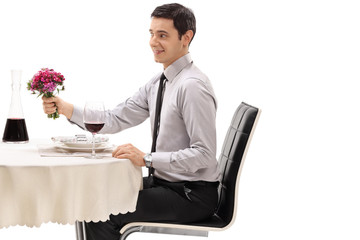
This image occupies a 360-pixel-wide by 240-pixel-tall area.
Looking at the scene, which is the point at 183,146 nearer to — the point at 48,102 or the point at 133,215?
the point at 133,215

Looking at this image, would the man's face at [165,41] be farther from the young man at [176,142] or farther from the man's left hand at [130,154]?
the man's left hand at [130,154]

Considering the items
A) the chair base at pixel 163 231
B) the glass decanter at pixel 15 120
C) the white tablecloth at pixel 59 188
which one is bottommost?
the chair base at pixel 163 231

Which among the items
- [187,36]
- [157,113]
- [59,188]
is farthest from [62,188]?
[187,36]

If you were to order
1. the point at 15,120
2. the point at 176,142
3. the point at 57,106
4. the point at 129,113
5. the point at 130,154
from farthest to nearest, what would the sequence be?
the point at 129,113, the point at 57,106, the point at 15,120, the point at 176,142, the point at 130,154

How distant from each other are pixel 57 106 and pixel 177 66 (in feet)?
2.79

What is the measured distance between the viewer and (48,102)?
3.68 metres

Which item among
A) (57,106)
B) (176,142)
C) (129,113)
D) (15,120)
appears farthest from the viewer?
(129,113)

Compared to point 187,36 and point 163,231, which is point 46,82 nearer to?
point 187,36

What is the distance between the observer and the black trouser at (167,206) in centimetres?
328

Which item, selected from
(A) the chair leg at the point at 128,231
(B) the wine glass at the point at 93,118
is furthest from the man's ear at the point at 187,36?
(A) the chair leg at the point at 128,231

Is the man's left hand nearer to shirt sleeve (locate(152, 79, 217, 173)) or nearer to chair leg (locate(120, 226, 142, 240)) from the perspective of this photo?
shirt sleeve (locate(152, 79, 217, 173))

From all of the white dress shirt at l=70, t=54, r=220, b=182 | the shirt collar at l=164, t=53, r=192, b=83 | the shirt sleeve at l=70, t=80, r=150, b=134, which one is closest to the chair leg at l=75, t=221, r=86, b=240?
the white dress shirt at l=70, t=54, r=220, b=182

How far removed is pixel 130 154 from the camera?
3115mm

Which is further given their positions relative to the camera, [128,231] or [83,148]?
[128,231]
